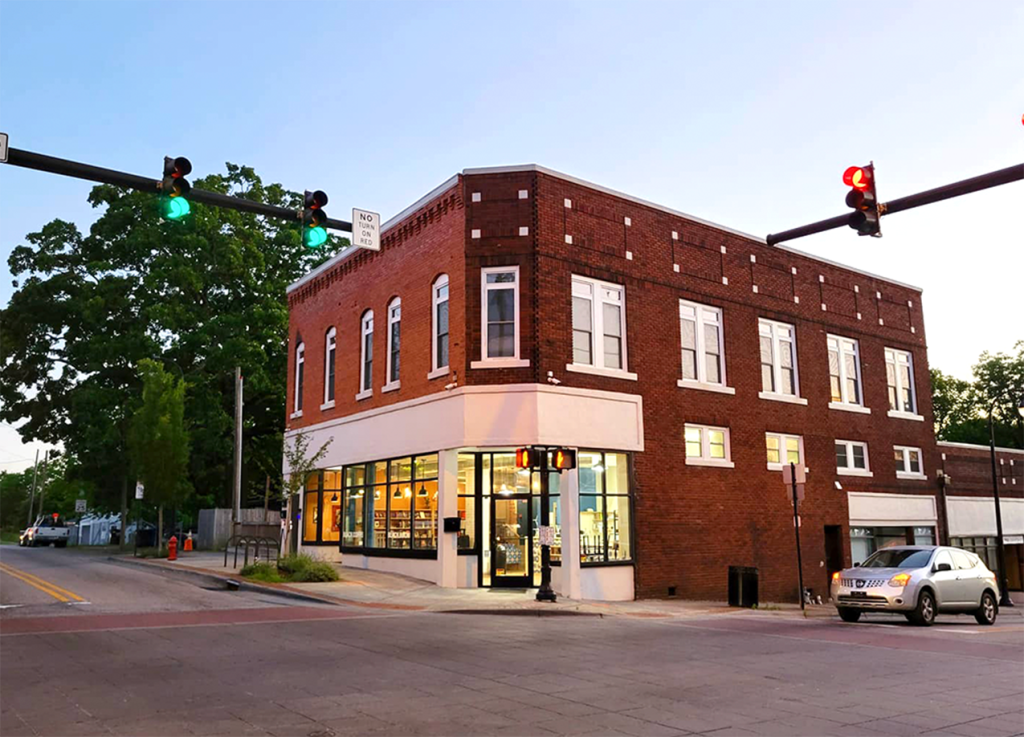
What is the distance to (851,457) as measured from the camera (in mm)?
29562

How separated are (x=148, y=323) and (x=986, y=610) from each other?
34.3m

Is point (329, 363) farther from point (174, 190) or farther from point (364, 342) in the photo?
point (174, 190)

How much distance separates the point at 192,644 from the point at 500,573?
1057 centimetres

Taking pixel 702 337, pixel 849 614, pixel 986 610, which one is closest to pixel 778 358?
pixel 702 337

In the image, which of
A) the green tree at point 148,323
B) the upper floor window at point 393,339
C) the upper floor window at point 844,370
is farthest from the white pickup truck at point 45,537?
the upper floor window at point 844,370

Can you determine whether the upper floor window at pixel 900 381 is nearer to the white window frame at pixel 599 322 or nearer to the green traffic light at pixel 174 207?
the white window frame at pixel 599 322

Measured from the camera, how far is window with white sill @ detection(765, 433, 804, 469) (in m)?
26.6

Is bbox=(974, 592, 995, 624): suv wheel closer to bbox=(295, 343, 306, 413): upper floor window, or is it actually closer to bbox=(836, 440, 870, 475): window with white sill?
bbox=(836, 440, 870, 475): window with white sill


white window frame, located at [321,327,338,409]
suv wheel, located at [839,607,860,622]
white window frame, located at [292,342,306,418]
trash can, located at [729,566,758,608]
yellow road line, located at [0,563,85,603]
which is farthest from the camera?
white window frame, located at [292,342,306,418]

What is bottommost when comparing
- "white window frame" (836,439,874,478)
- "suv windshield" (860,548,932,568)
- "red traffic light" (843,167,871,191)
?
"suv windshield" (860,548,932,568)

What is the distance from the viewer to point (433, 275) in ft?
76.9

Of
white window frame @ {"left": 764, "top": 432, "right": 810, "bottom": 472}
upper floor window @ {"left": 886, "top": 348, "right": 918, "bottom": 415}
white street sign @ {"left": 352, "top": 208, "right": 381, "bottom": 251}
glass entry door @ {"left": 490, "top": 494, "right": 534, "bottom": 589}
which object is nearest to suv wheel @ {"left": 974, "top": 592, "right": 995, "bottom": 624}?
white window frame @ {"left": 764, "top": 432, "right": 810, "bottom": 472}

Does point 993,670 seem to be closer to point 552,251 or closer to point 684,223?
point 552,251

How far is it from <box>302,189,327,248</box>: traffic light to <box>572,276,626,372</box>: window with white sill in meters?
10.7
